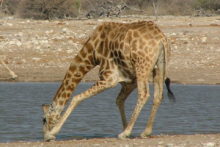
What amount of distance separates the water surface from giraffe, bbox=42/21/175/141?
34.5 inches

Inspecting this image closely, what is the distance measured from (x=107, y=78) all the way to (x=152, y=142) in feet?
3.74

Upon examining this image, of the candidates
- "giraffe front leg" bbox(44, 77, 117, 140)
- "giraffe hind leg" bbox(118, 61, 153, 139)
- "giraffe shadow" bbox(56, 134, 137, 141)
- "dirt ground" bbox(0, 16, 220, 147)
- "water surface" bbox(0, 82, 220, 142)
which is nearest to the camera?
"giraffe hind leg" bbox(118, 61, 153, 139)

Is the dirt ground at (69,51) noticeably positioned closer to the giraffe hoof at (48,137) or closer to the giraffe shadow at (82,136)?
the giraffe shadow at (82,136)

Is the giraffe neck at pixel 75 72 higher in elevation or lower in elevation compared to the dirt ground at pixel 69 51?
higher

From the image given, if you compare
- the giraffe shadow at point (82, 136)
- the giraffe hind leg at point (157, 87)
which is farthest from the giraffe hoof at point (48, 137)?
the giraffe hind leg at point (157, 87)

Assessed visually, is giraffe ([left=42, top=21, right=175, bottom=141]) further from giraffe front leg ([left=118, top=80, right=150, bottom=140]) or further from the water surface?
the water surface

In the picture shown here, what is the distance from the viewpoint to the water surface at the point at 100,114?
7.78 meters

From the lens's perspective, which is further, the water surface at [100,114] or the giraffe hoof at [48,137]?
the water surface at [100,114]

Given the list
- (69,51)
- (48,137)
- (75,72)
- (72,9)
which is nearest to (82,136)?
(48,137)

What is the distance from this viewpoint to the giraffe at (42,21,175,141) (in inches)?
249

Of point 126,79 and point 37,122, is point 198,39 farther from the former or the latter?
point 126,79

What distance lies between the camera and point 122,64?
6.47m

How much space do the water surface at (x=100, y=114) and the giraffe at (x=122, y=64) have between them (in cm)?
88

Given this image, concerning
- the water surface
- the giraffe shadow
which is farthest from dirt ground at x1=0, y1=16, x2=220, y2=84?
the giraffe shadow
